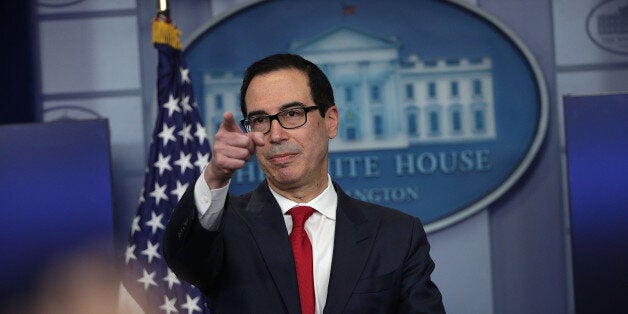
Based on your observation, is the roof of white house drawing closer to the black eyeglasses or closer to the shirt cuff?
the black eyeglasses

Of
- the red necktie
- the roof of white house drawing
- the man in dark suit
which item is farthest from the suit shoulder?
the roof of white house drawing

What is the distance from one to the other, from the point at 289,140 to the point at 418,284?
Result: 1.45 ft

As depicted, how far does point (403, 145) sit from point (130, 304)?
1.40 m

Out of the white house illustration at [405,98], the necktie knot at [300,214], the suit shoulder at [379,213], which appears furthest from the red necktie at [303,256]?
the white house illustration at [405,98]

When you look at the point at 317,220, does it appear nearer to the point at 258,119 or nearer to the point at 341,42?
the point at 258,119

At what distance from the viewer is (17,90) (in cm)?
342

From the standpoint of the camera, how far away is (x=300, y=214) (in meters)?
1.70

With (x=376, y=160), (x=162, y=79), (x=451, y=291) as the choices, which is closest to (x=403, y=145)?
(x=376, y=160)

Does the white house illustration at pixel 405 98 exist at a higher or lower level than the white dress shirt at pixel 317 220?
higher

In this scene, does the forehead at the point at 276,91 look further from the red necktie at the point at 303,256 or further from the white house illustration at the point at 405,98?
the white house illustration at the point at 405,98

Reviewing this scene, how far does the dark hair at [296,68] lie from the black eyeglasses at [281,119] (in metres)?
0.05

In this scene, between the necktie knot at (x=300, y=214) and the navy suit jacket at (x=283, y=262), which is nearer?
the navy suit jacket at (x=283, y=262)

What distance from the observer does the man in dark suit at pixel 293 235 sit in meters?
1.55

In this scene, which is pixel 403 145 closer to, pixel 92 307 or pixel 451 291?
pixel 451 291
